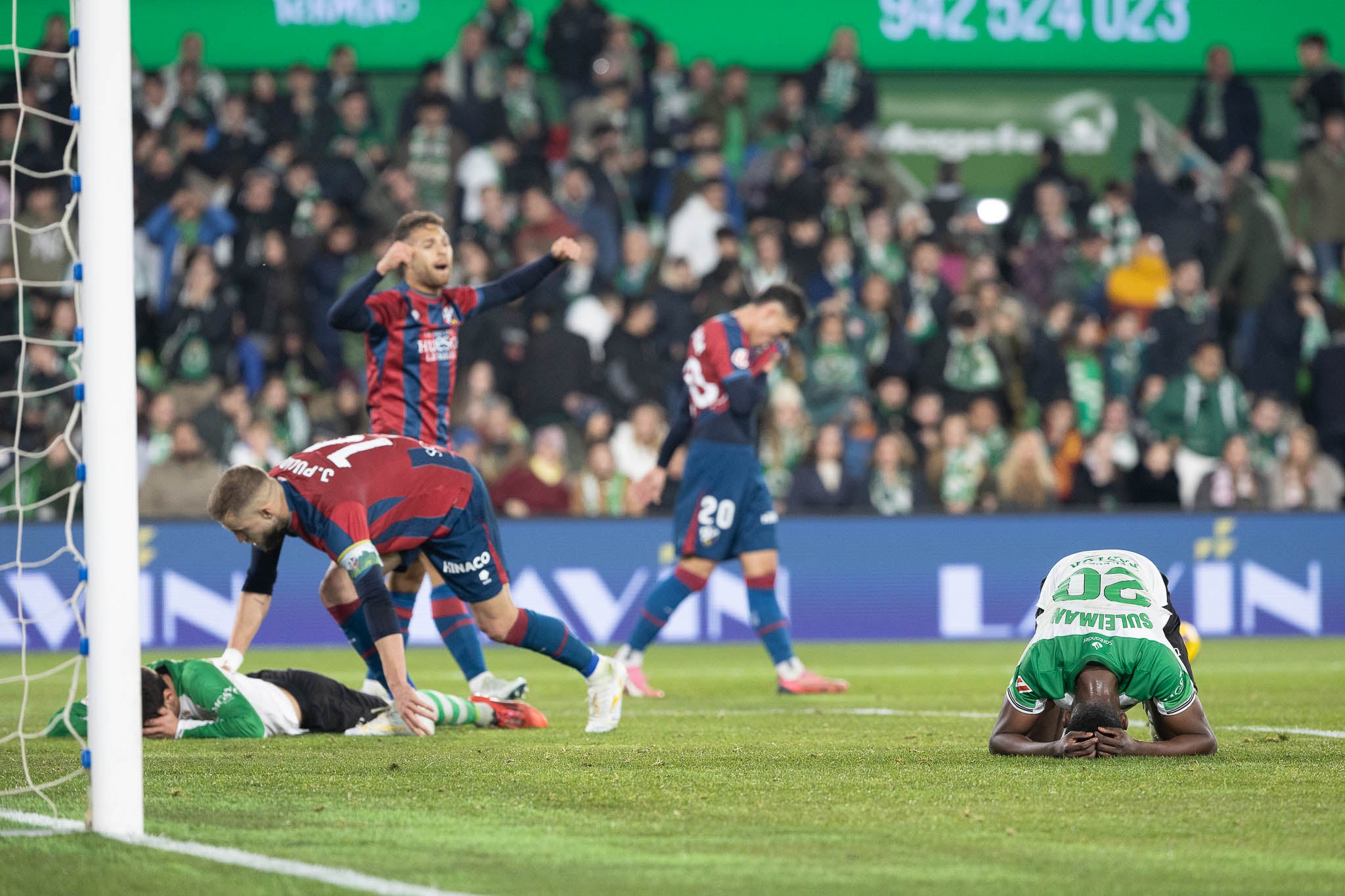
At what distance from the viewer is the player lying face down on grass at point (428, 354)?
7645 mm

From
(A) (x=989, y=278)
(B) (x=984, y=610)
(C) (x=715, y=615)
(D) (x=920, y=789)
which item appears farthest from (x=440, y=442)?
(A) (x=989, y=278)

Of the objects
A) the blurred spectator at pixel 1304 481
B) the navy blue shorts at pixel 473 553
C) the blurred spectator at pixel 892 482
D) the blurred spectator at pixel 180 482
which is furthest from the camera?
the blurred spectator at pixel 1304 481

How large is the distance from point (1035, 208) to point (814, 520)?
16.5 feet

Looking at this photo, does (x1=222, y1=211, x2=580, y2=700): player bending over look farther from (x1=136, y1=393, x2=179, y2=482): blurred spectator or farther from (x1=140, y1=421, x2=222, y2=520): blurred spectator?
(x1=136, y1=393, x2=179, y2=482): blurred spectator

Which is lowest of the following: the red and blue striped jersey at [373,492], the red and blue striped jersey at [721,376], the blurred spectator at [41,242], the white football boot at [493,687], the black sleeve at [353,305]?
the white football boot at [493,687]

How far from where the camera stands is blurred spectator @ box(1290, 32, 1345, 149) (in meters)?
16.8

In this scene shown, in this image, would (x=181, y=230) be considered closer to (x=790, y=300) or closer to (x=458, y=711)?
(x=790, y=300)

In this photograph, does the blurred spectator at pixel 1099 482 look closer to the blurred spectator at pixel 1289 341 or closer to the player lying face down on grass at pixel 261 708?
the blurred spectator at pixel 1289 341

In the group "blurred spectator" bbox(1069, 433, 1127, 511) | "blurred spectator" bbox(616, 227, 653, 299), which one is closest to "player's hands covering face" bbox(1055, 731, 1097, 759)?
"blurred spectator" bbox(1069, 433, 1127, 511)

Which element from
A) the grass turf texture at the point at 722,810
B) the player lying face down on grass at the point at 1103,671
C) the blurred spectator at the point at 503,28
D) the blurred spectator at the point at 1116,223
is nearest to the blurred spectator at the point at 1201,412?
the blurred spectator at the point at 1116,223

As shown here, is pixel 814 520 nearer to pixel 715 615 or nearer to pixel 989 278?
pixel 715 615

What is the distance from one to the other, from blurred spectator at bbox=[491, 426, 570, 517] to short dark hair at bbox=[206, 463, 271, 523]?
7.12m

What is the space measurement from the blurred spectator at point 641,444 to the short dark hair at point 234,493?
26.0ft

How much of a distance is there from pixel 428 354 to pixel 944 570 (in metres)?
6.37
